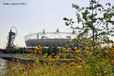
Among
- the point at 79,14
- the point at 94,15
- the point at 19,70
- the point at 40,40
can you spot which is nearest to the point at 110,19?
the point at 94,15

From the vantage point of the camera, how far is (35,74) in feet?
16.0

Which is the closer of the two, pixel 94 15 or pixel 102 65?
pixel 102 65

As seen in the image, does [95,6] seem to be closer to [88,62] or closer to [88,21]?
[88,21]

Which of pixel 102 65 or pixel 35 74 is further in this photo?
pixel 35 74

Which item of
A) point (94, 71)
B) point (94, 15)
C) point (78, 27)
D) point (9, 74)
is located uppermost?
point (94, 15)

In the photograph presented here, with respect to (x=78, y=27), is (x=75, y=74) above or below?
below

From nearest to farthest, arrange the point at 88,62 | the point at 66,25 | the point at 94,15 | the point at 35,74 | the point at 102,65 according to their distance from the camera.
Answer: the point at 102,65, the point at 88,62, the point at 35,74, the point at 66,25, the point at 94,15

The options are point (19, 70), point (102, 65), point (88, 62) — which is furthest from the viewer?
point (19, 70)

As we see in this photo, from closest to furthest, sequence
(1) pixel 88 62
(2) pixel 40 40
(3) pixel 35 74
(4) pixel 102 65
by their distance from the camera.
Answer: (4) pixel 102 65 → (1) pixel 88 62 → (3) pixel 35 74 → (2) pixel 40 40

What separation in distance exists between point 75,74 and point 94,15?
6.32 meters

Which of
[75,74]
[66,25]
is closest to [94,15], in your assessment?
[66,25]

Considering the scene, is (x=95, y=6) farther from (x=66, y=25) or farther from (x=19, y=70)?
(x=19, y=70)

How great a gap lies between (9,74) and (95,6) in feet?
23.8

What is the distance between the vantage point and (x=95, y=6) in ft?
34.8
